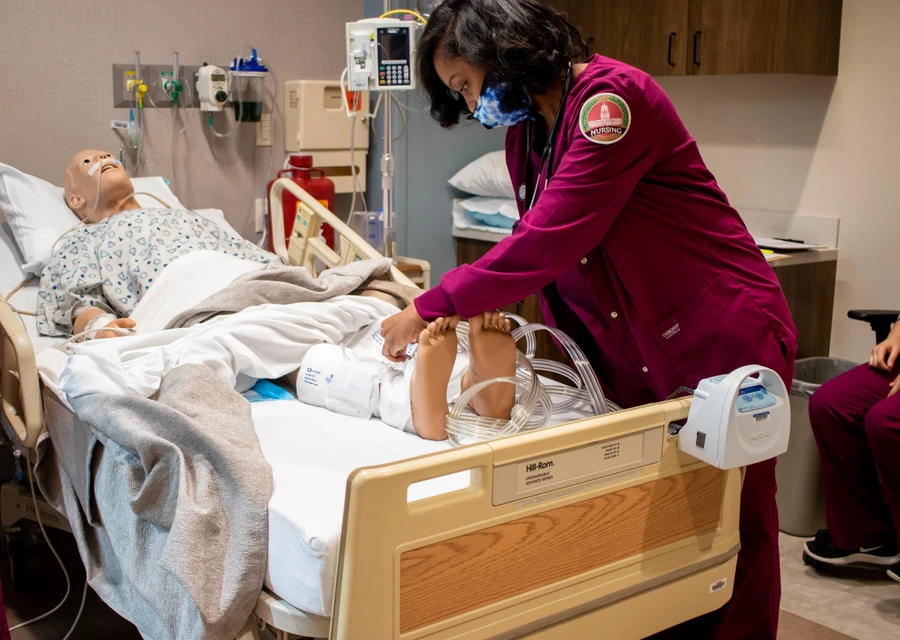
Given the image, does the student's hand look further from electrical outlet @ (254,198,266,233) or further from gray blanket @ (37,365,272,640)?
electrical outlet @ (254,198,266,233)

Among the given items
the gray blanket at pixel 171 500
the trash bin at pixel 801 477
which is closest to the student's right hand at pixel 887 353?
the trash bin at pixel 801 477

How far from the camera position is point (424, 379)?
1846 millimetres

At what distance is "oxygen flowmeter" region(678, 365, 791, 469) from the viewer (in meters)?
1.51

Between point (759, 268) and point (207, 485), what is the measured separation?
3.63 feet

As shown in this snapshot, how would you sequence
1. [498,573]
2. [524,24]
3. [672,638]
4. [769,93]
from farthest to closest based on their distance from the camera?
[769,93] < [672,638] < [524,24] < [498,573]

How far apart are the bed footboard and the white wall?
1992 millimetres

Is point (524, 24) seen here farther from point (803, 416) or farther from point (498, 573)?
point (803, 416)

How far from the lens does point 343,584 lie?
1.27 meters

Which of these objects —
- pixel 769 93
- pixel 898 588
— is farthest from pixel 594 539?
pixel 769 93

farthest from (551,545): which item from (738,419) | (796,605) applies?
(796,605)

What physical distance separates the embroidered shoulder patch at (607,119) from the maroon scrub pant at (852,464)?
154 cm

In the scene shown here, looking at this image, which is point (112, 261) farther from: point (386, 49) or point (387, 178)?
point (386, 49)

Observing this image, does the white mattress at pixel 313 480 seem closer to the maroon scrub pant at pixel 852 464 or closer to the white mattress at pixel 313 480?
the white mattress at pixel 313 480

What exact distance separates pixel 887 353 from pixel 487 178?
182cm
